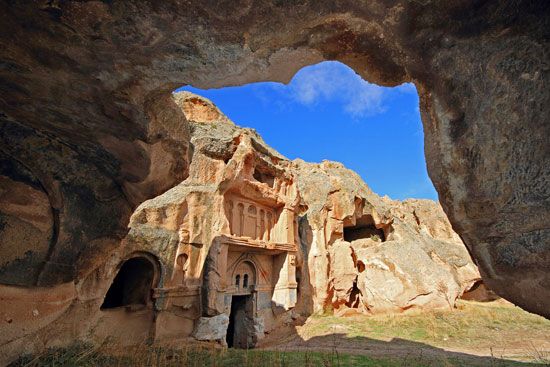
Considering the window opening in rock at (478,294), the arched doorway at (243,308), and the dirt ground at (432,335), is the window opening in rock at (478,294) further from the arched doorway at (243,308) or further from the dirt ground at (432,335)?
the arched doorway at (243,308)

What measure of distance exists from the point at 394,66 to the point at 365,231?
59.5ft

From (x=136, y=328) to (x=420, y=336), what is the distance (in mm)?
9074

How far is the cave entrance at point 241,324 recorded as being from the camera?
11302mm

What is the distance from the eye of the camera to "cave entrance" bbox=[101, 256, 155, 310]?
863 centimetres

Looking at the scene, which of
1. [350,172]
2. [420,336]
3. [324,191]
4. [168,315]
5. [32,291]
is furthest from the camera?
[350,172]

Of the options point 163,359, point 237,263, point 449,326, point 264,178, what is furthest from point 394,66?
point 449,326

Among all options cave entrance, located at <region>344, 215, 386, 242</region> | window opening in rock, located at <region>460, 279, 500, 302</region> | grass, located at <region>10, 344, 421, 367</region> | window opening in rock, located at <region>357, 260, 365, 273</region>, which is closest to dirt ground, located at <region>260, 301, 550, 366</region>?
grass, located at <region>10, 344, 421, 367</region>

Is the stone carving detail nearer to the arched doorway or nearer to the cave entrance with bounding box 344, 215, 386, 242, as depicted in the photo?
the arched doorway

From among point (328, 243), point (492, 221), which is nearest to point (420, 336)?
point (328, 243)

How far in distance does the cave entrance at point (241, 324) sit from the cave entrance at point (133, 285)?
4.32 meters

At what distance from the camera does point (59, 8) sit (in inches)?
76.1

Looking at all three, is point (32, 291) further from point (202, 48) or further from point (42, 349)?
point (202, 48)

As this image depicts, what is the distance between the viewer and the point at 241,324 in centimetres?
1162

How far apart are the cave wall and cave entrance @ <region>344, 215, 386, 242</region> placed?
16.4 m
